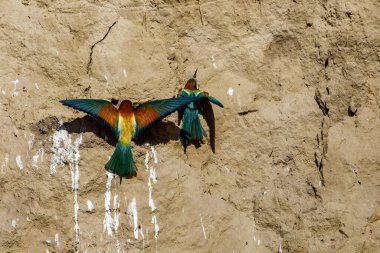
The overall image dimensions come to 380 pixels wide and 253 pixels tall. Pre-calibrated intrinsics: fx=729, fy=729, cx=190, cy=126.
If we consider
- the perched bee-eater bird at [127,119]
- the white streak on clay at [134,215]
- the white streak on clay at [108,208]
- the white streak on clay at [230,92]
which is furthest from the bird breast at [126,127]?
the white streak on clay at [230,92]

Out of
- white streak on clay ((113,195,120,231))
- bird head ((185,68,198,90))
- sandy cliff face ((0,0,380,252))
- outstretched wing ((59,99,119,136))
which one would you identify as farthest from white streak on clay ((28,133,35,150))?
bird head ((185,68,198,90))

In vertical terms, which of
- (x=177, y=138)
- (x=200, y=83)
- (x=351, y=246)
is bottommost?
(x=351, y=246)

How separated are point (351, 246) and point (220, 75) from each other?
3.40 ft

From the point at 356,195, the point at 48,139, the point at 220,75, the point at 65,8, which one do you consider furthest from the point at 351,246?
the point at 65,8

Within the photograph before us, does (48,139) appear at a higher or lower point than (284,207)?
higher

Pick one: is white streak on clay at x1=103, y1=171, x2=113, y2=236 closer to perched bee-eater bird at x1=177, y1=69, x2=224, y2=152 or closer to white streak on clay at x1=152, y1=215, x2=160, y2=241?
white streak on clay at x1=152, y1=215, x2=160, y2=241

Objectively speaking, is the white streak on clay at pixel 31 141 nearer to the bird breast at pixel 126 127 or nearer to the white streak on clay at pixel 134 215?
the bird breast at pixel 126 127

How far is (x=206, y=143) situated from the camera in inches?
140

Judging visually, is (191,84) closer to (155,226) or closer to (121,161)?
(121,161)

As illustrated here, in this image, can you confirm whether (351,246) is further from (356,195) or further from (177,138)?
(177,138)

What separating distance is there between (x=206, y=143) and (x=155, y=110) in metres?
0.32

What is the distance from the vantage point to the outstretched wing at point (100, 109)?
3.29m

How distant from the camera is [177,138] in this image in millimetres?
3496

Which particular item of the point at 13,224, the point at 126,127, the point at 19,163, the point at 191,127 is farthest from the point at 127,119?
the point at 13,224
